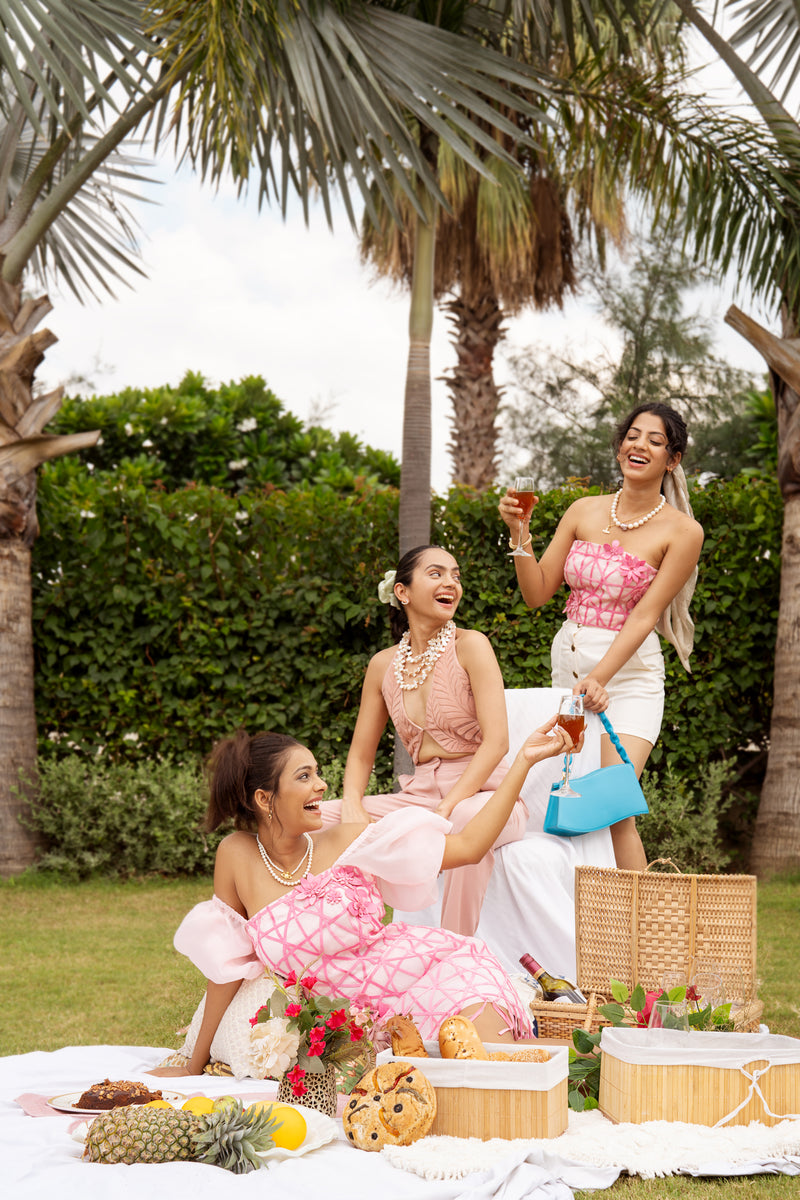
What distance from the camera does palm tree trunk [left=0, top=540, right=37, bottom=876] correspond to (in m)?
7.29

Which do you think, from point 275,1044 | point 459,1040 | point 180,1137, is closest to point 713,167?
point 459,1040

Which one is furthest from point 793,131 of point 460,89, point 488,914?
point 488,914

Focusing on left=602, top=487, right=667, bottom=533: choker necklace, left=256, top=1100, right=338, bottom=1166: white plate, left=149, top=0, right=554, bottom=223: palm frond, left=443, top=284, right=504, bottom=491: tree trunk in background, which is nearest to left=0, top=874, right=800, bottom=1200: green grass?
left=256, top=1100, right=338, bottom=1166: white plate

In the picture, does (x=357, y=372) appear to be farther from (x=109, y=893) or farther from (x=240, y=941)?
(x=240, y=941)

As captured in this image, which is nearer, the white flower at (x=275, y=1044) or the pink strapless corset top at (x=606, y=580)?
the white flower at (x=275, y=1044)

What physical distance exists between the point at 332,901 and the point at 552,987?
2.60 ft

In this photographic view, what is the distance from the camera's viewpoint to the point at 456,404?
12312mm

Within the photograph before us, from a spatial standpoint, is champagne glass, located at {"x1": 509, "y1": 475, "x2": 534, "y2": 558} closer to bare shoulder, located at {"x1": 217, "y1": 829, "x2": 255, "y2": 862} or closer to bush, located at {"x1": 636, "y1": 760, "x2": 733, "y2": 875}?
bare shoulder, located at {"x1": 217, "y1": 829, "x2": 255, "y2": 862}

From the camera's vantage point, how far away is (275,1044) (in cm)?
286

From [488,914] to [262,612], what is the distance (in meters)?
3.87

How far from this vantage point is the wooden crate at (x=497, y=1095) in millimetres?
2777

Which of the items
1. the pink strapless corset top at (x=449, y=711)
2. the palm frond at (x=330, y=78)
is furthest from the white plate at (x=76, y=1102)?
the palm frond at (x=330, y=78)

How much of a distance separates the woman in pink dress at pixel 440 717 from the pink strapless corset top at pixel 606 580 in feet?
1.69

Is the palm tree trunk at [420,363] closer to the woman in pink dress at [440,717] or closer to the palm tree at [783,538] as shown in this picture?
the palm tree at [783,538]
